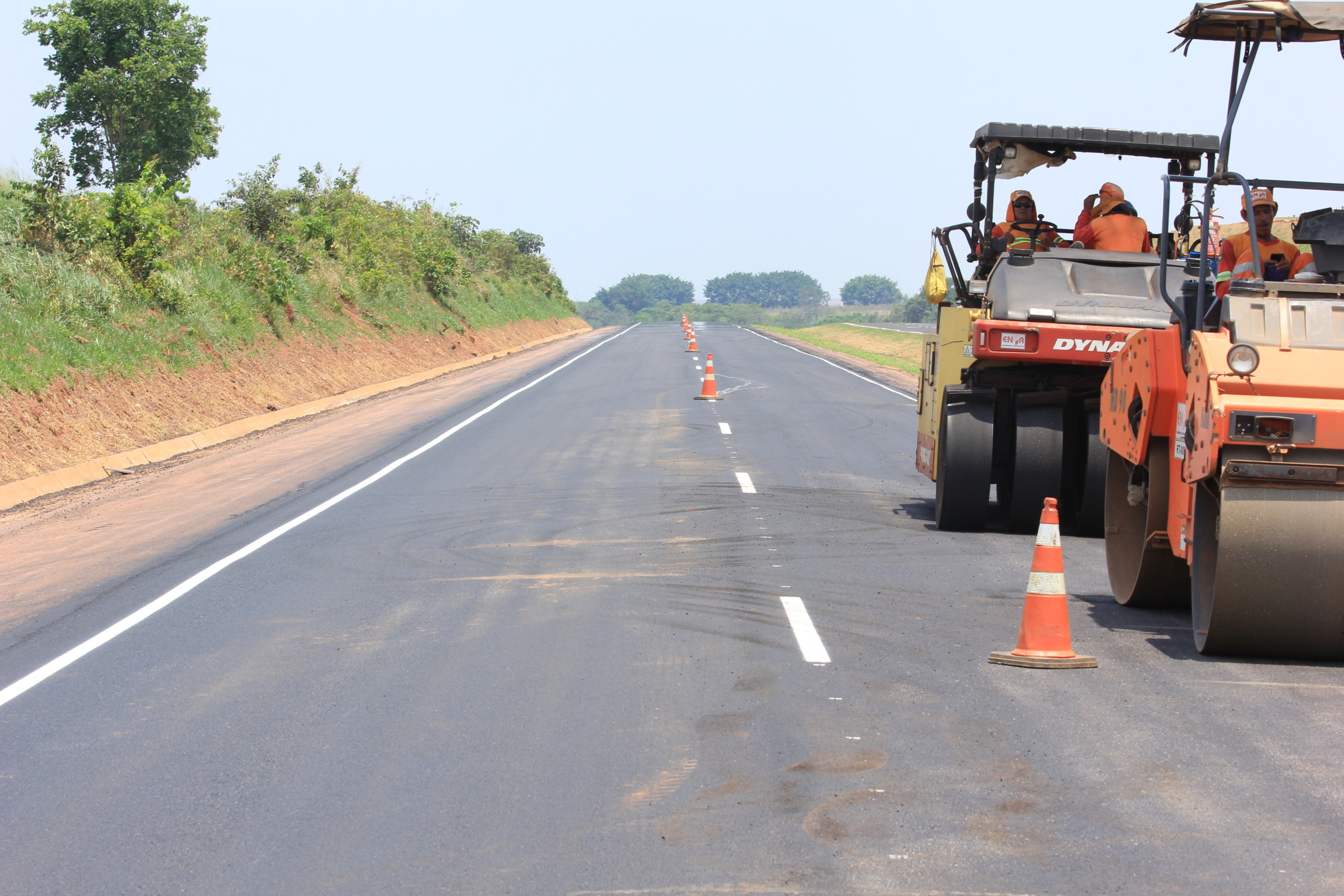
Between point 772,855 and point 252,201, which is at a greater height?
point 252,201

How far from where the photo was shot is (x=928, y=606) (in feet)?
26.4

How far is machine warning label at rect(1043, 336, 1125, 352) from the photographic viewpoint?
1027 cm

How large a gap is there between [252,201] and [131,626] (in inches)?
1057

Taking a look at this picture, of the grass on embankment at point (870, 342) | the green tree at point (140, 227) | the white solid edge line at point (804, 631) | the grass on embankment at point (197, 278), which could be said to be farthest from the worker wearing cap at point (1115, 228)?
the grass on embankment at point (870, 342)

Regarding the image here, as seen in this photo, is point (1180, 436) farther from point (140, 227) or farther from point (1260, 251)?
point (140, 227)

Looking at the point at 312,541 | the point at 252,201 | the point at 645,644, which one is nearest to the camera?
the point at 645,644

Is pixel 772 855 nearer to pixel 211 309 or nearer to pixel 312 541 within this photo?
pixel 312 541

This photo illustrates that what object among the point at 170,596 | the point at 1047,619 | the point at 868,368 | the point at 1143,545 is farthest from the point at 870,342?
the point at 1047,619

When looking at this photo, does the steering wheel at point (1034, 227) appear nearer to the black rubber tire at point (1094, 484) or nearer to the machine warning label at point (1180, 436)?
the black rubber tire at point (1094, 484)

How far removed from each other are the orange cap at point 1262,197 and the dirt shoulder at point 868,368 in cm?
1227

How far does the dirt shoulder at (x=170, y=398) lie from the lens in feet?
50.9

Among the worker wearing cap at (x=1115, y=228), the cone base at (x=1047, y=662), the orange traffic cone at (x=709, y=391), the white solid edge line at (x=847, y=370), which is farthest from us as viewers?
the white solid edge line at (x=847, y=370)

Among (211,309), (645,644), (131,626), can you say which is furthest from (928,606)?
(211,309)

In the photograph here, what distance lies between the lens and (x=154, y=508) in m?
13.0
